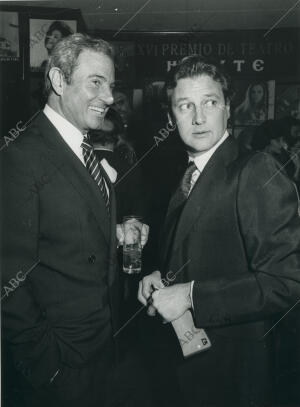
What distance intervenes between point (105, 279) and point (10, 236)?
434mm

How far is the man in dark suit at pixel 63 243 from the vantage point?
130 centimetres

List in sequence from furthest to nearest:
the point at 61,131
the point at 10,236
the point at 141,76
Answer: the point at 141,76 → the point at 61,131 → the point at 10,236

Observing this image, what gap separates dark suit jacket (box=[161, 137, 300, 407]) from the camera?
1.20 meters

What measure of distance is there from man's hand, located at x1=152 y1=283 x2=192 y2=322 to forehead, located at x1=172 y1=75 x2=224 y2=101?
0.74 m

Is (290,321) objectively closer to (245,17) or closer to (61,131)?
(61,131)

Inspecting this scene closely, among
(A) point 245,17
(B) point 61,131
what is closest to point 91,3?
(A) point 245,17

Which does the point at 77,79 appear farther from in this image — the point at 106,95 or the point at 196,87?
the point at 196,87

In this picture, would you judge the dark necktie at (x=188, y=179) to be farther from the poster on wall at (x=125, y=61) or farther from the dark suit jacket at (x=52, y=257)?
the poster on wall at (x=125, y=61)

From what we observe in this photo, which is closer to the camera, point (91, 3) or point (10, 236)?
point (10, 236)

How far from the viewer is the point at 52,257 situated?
138 centimetres

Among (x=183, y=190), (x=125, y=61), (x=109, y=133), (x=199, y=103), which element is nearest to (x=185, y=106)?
(x=199, y=103)

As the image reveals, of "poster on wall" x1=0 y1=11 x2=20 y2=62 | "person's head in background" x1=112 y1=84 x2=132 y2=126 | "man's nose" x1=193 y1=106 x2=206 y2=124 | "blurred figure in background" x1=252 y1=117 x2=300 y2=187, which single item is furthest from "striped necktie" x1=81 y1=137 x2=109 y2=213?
"person's head in background" x1=112 y1=84 x2=132 y2=126

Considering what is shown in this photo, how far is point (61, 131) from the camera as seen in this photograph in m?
1.51

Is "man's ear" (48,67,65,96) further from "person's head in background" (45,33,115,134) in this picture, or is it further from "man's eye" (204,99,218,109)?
"man's eye" (204,99,218,109)
